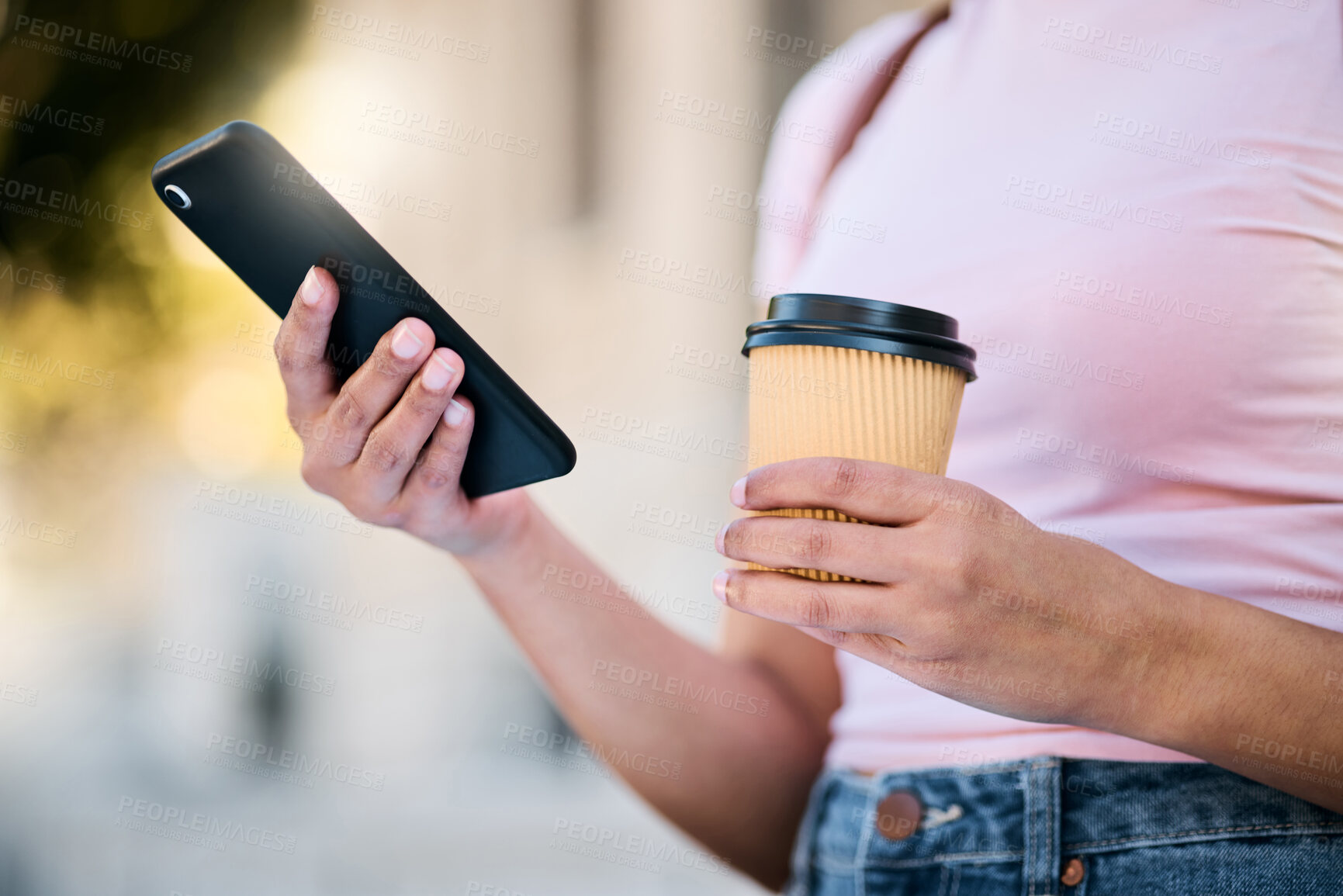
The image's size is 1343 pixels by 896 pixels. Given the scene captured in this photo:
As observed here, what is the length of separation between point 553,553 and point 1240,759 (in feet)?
2.03

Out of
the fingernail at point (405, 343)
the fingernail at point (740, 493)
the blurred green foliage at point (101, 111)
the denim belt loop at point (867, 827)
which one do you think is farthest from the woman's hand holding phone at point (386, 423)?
the blurred green foliage at point (101, 111)

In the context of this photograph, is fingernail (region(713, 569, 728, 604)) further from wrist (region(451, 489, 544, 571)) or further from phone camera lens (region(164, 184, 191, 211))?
phone camera lens (region(164, 184, 191, 211))

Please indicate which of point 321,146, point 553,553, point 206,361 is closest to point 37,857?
point 206,361

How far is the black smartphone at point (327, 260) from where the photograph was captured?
69cm

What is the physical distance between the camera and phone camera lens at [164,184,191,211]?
0.71 metres

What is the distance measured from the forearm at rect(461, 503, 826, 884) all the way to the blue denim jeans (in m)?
0.24

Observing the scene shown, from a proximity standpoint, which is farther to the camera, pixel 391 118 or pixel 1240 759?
pixel 391 118

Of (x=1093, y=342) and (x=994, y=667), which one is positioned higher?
(x=1093, y=342)

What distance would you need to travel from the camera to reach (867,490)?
22.2 inches

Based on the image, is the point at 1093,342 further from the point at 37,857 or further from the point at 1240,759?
the point at 37,857

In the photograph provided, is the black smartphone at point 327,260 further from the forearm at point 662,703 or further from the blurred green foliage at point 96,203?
the blurred green foliage at point 96,203

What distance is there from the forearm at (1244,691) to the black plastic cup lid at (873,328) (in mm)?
218

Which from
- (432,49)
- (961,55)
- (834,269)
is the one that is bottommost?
(834,269)

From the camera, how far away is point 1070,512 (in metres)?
0.82
